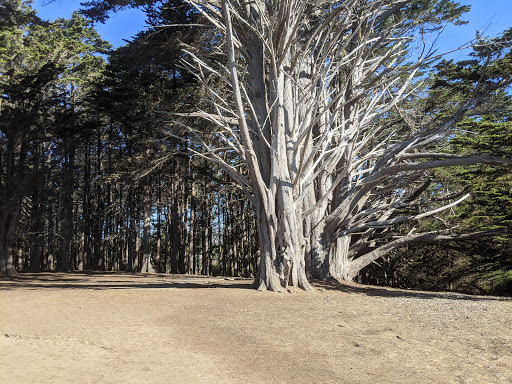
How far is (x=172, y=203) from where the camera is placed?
2275 cm

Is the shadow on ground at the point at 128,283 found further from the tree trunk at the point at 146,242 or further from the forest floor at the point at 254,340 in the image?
the tree trunk at the point at 146,242

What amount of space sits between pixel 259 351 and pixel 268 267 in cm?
447

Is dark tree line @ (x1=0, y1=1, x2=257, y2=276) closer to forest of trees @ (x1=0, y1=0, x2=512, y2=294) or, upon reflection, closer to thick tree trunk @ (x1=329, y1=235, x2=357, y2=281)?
forest of trees @ (x1=0, y1=0, x2=512, y2=294)

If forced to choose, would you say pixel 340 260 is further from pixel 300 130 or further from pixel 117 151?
pixel 117 151

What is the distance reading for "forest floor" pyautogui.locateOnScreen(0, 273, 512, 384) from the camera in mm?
4328

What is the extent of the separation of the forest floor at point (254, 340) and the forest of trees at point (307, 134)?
2543mm

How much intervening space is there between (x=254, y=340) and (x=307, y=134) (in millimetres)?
5794

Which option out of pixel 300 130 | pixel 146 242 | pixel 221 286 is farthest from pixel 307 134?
pixel 146 242

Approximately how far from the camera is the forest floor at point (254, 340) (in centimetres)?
433

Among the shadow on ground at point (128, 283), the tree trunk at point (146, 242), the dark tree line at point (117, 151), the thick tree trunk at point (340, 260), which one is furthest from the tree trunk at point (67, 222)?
the thick tree trunk at point (340, 260)

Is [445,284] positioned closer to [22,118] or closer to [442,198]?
[442,198]

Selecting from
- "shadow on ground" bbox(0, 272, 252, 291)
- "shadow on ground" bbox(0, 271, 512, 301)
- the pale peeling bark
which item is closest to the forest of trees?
the pale peeling bark

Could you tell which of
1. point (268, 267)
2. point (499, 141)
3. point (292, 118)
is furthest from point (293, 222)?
point (499, 141)

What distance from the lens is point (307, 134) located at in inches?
407
